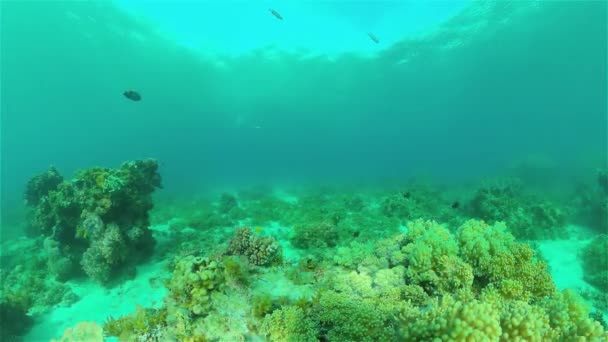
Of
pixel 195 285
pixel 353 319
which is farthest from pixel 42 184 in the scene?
pixel 353 319

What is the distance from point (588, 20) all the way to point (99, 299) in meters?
51.4

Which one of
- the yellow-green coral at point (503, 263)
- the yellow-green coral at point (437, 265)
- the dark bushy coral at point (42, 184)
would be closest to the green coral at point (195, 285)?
the yellow-green coral at point (437, 265)

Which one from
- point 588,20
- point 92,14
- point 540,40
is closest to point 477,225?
point 588,20

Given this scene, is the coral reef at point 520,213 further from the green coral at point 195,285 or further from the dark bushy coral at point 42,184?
the dark bushy coral at point 42,184

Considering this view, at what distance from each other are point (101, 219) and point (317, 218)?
307 inches

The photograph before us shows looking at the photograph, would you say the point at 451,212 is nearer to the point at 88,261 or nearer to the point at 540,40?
the point at 88,261

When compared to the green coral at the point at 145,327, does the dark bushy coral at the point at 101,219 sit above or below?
above

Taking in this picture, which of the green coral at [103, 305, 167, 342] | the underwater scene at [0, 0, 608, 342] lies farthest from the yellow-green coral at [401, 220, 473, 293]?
the green coral at [103, 305, 167, 342]

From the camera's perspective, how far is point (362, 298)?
14.9 ft

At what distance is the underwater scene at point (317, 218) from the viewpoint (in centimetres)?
437

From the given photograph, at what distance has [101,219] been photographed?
30.1 feet

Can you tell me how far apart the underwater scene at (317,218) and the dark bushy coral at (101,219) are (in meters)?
0.06

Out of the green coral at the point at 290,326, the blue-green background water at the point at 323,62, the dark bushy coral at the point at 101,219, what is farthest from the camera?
the blue-green background water at the point at 323,62

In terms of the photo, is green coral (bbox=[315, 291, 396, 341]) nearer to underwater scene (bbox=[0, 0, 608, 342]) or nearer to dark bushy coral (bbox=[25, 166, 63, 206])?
underwater scene (bbox=[0, 0, 608, 342])
